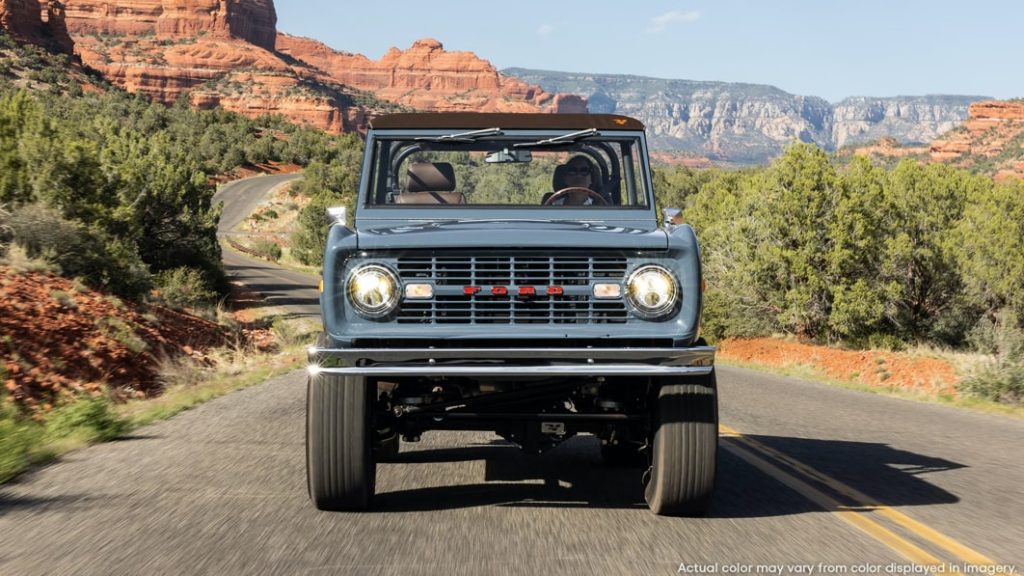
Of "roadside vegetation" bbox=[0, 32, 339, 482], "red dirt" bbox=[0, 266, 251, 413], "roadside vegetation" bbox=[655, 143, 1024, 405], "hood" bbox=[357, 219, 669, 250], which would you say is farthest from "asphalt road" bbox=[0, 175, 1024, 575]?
"roadside vegetation" bbox=[655, 143, 1024, 405]

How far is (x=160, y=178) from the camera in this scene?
3688cm

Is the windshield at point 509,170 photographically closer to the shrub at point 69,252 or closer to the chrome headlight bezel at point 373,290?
the chrome headlight bezel at point 373,290

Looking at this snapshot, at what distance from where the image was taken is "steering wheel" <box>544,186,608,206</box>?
24.0 ft

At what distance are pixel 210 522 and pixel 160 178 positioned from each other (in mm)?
33602

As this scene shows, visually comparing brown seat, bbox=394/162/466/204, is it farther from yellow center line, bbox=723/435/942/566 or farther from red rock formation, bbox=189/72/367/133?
red rock formation, bbox=189/72/367/133

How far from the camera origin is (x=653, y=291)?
5.55 metres

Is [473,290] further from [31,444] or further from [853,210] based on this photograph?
[853,210]

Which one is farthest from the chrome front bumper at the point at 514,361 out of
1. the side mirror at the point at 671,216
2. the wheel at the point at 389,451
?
the side mirror at the point at 671,216

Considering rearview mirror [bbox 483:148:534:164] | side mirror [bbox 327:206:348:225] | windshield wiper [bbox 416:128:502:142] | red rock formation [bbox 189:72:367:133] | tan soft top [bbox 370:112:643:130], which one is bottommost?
side mirror [bbox 327:206:348:225]

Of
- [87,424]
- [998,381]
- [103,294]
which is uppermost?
[87,424]

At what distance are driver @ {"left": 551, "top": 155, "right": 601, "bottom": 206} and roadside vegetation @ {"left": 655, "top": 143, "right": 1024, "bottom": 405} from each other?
89.4 feet

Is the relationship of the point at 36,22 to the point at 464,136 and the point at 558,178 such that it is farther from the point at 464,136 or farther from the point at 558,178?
the point at 558,178

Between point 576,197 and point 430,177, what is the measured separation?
3.47 feet

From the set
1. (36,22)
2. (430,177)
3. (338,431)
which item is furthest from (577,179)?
(36,22)
